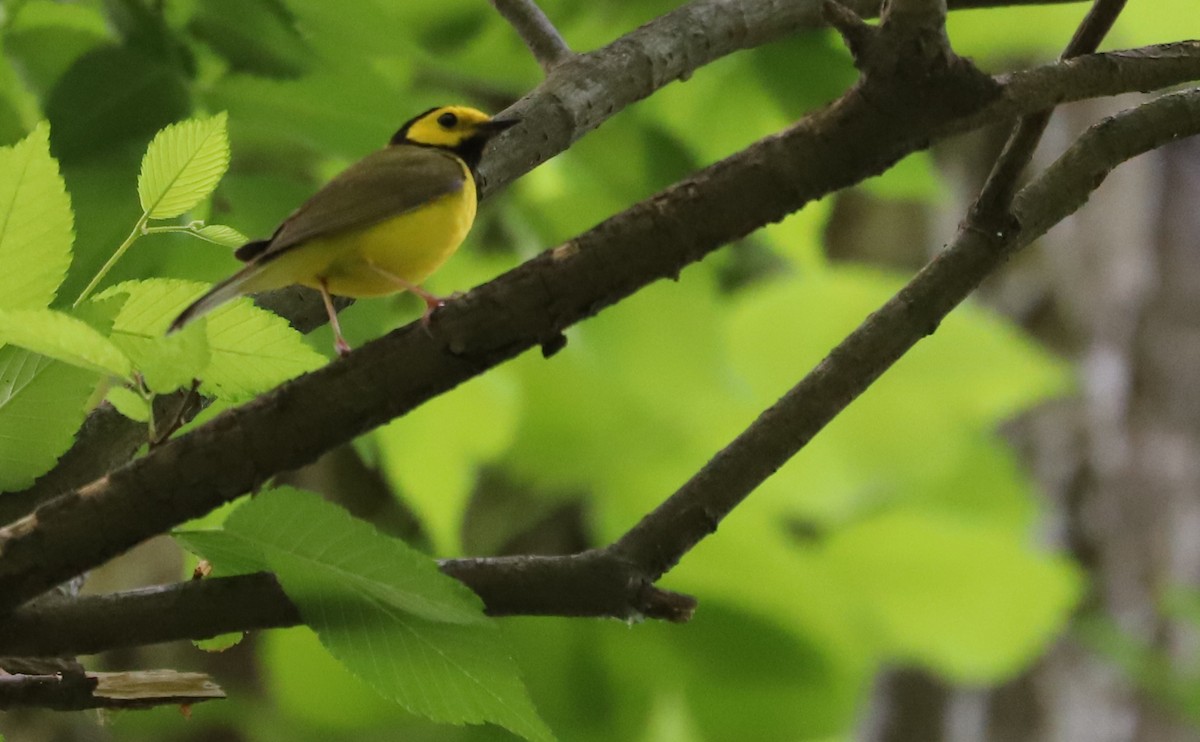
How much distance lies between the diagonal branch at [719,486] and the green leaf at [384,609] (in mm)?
21

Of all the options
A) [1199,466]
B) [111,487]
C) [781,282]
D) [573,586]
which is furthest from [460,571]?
[1199,466]

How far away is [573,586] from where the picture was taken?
53cm

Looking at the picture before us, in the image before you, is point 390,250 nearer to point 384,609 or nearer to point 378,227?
point 378,227

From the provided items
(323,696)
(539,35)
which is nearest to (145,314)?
(539,35)

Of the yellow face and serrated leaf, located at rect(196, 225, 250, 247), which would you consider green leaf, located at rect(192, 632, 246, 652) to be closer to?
serrated leaf, located at rect(196, 225, 250, 247)

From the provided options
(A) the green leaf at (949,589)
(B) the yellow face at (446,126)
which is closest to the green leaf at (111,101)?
(B) the yellow face at (446,126)

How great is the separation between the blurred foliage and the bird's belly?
0.36 feet

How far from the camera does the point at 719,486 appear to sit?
57cm

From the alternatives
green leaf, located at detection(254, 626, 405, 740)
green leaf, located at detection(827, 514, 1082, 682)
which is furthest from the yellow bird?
green leaf, located at detection(827, 514, 1082, 682)

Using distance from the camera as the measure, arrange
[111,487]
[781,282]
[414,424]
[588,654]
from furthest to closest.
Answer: [781,282]
[588,654]
[414,424]
[111,487]

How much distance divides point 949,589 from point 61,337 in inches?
65.5

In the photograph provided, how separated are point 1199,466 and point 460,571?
3.15 meters

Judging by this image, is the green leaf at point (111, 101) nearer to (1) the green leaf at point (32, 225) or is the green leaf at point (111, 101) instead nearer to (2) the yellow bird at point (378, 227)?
(2) the yellow bird at point (378, 227)

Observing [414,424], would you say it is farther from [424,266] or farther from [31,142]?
[31,142]
